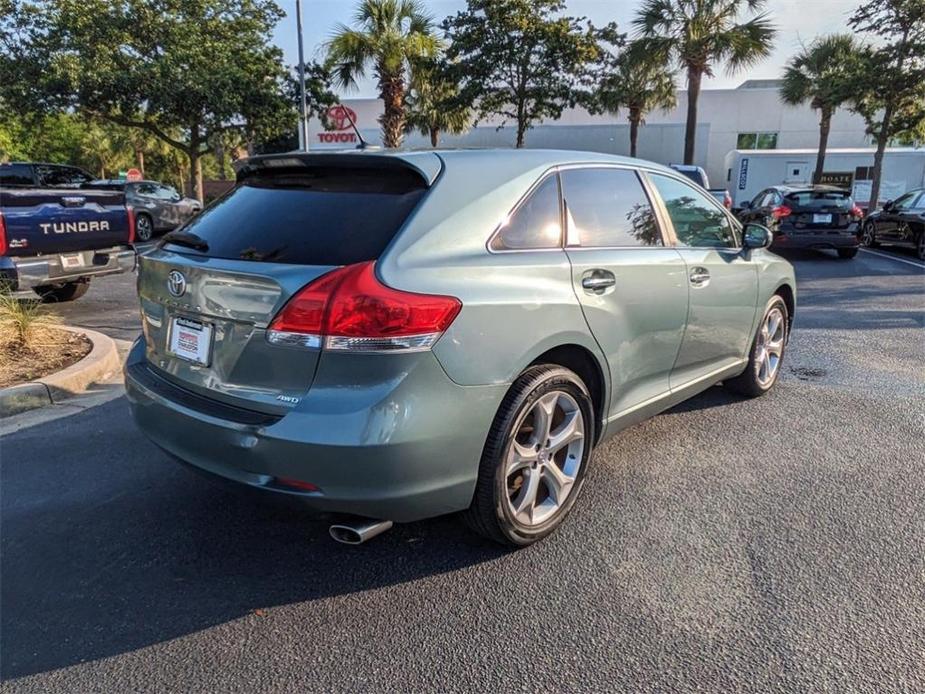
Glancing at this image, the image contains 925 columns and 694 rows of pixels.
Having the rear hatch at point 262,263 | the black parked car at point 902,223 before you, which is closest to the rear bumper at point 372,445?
the rear hatch at point 262,263

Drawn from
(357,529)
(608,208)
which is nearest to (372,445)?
(357,529)

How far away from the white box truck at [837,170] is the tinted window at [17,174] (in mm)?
23794

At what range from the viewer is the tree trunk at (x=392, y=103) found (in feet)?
63.5

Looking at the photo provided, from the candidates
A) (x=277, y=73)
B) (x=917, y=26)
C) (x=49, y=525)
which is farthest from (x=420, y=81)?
(x=49, y=525)

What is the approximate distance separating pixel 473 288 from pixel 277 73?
901 inches

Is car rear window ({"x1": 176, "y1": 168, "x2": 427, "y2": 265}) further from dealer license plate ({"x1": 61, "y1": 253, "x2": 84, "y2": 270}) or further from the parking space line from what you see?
the parking space line

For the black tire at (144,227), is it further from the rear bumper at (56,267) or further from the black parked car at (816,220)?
the black parked car at (816,220)

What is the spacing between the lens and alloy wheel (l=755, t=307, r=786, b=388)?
15.6 feet

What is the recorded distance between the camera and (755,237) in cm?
438

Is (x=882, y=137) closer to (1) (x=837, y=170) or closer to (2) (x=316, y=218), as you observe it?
(1) (x=837, y=170)

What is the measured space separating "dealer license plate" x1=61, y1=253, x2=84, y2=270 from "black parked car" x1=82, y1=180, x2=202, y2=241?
962 centimetres

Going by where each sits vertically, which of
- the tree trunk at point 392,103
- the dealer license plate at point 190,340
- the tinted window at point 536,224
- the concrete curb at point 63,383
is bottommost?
the concrete curb at point 63,383

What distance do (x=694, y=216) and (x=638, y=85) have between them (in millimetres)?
21467

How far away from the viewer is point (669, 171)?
3975 mm
